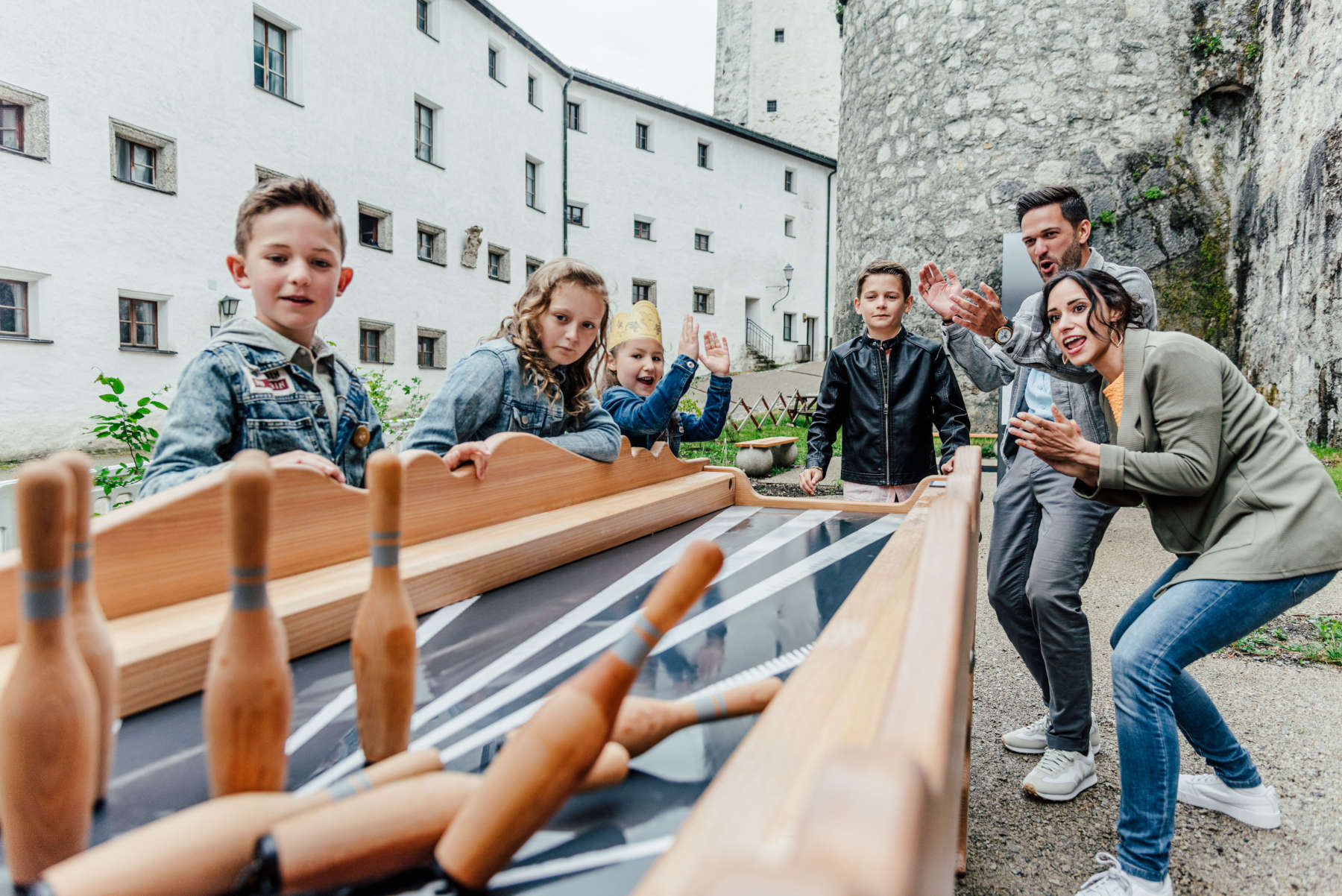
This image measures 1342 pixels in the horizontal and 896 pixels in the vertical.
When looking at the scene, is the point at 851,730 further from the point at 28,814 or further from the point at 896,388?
the point at 896,388

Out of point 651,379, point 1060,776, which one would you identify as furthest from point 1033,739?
point 651,379

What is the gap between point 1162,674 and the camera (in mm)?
1906

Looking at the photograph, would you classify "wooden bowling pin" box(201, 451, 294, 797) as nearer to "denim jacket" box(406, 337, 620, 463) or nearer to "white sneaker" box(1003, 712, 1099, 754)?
"denim jacket" box(406, 337, 620, 463)

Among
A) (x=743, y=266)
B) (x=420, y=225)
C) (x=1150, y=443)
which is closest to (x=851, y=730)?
(x=1150, y=443)

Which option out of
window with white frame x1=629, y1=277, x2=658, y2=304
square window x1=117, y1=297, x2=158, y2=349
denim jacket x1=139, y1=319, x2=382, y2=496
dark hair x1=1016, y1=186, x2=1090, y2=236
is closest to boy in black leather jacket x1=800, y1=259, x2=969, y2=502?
dark hair x1=1016, y1=186, x2=1090, y2=236

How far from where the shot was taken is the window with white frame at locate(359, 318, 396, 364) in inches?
626

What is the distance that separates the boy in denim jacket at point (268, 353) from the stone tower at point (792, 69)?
104 feet

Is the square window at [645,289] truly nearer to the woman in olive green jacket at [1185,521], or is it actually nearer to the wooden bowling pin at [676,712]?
the woman in olive green jacket at [1185,521]

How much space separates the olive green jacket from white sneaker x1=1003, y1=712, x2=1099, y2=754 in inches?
39.1

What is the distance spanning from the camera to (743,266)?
89.2ft

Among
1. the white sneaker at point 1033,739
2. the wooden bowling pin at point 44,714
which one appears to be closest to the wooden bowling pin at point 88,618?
the wooden bowling pin at point 44,714

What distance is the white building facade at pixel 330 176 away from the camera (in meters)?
10.9

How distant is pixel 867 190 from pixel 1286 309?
492cm

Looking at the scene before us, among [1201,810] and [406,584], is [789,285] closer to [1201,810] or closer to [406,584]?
[1201,810]
